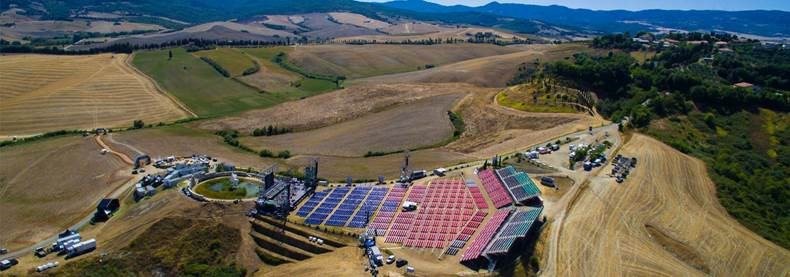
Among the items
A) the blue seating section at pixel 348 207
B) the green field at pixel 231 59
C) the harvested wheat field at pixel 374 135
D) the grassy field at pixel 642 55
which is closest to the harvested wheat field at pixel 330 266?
the blue seating section at pixel 348 207

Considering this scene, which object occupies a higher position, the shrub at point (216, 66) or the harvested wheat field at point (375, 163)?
the shrub at point (216, 66)

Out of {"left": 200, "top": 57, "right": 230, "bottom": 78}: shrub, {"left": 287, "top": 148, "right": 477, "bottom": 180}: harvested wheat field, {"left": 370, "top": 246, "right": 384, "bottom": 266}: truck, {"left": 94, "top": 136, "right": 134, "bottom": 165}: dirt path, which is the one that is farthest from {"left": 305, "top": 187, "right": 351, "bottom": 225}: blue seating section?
{"left": 200, "top": 57, "right": 230, "bottom": 78}: shrub

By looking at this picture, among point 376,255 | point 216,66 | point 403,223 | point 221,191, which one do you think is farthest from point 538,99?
point 216,66

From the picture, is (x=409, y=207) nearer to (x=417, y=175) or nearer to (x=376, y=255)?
(x=417, y=175)

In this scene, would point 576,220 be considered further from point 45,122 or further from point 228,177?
point 45,122

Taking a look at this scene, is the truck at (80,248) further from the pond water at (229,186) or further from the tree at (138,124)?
the tree at (138,124)

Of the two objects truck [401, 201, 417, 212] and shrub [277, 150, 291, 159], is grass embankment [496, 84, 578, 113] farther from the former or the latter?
truck [401, 201, 417, 212]
